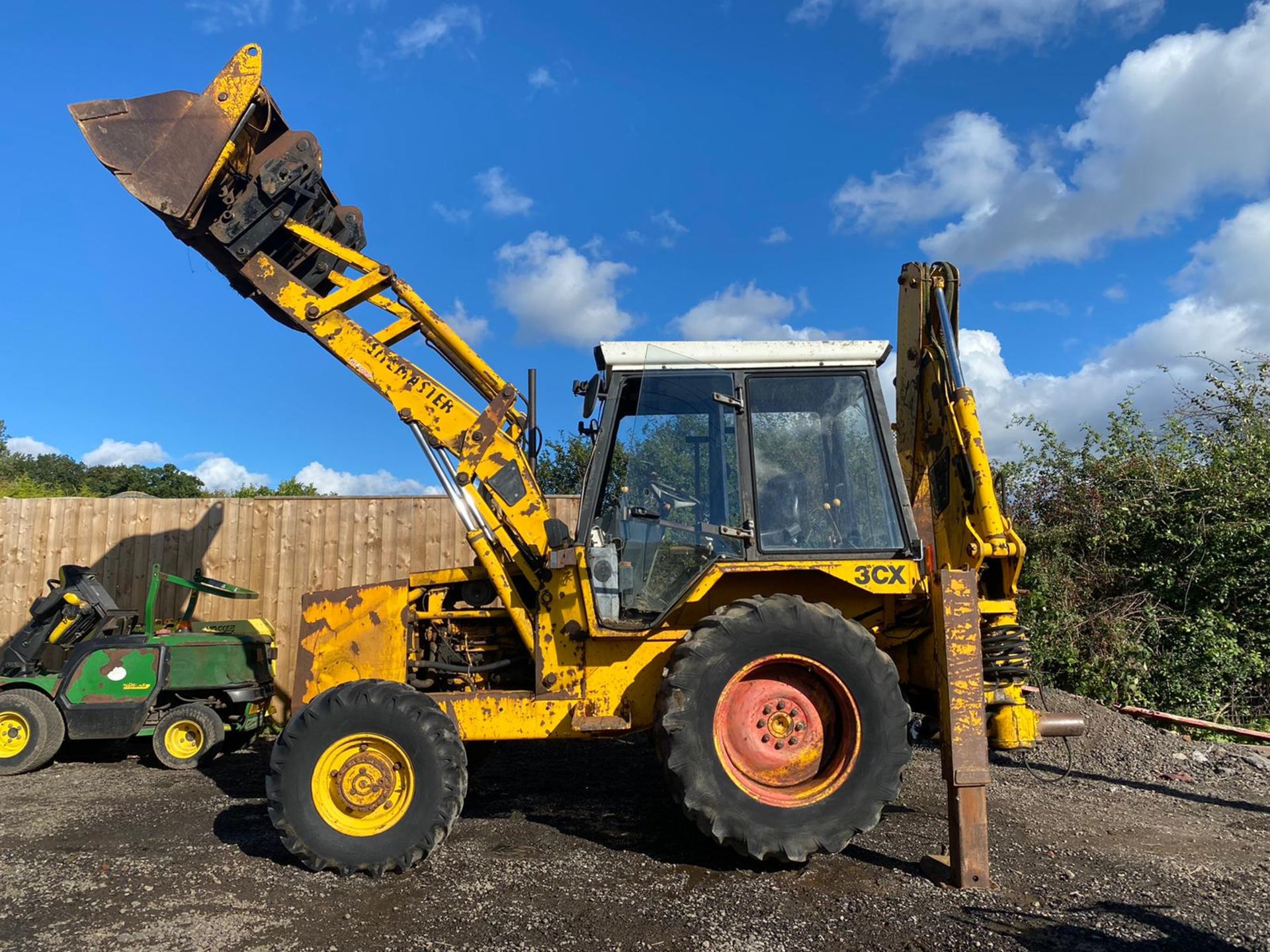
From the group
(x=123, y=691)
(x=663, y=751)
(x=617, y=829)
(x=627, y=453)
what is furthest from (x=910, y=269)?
(x=123, y=691)

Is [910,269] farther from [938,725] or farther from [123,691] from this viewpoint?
[123,691]

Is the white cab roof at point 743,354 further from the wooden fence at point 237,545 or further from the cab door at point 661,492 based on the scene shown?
the wooden fence at point 237,545

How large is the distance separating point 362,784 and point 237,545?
5.16 m

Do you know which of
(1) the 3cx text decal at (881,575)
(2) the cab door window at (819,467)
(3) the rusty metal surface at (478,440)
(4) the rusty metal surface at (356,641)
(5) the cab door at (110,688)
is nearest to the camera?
(1) the 3cx text decal at (881,575)

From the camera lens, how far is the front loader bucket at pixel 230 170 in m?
4.82

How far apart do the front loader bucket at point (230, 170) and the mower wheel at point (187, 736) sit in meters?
3.74

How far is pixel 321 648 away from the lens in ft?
16.1

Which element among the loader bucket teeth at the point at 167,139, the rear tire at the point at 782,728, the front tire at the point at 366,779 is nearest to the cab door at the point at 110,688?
the front tire at the point at 366,779

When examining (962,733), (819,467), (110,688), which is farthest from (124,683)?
(962,733)

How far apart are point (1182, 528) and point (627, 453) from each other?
21.9 feet

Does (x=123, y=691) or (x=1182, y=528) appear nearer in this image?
(x=123, y=691)

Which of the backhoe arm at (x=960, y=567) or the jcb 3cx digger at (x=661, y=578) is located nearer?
the backhoe arm at (x=960, y=567)

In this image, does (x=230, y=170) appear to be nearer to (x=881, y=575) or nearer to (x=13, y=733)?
(x=881, y=575)

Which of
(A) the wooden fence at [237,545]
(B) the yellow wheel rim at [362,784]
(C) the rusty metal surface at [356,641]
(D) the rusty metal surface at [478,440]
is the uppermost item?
(D) the rusty metal surface at [478,440]
